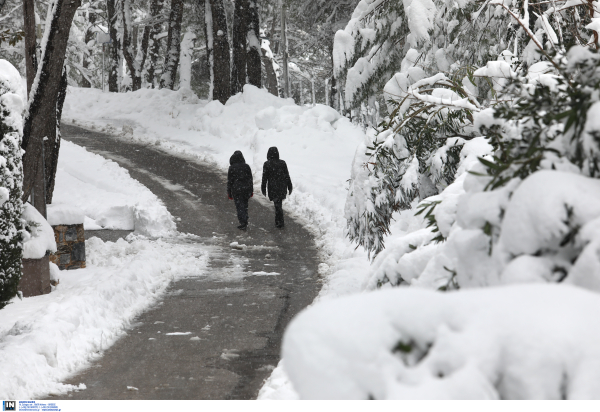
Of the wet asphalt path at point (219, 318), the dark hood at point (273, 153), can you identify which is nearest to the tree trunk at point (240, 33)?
the wet asphalt path at point (219, 318)

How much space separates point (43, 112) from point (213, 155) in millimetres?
11669

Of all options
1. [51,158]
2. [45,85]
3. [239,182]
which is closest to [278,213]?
[239,182]

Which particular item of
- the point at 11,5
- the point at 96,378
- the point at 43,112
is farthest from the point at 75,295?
the point at 11,5

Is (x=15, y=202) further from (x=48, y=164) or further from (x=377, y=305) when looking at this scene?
(x=377, y=305)

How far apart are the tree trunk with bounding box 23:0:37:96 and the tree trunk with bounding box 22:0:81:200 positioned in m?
0.48

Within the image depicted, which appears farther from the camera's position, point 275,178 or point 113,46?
point 113,46

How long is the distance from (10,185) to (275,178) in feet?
22.5

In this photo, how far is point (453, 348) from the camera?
1740 mm

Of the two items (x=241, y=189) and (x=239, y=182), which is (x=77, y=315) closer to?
(x=241, y=189)

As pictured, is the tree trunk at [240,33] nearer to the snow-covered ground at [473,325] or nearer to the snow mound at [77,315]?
the snow mound at [77,315]

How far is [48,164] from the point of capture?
10539 millimetres

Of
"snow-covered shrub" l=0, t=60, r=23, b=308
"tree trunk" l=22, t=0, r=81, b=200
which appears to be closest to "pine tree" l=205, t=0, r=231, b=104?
"tree trunk" l=22, t=0, r=81, b=200

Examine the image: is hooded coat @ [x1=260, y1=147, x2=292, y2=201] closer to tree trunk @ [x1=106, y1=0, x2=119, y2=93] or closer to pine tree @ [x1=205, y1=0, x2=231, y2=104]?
pine tree @ [x1=205, y1=0, x2=231, y2=104]

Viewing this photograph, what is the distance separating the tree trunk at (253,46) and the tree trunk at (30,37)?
47.6ft
